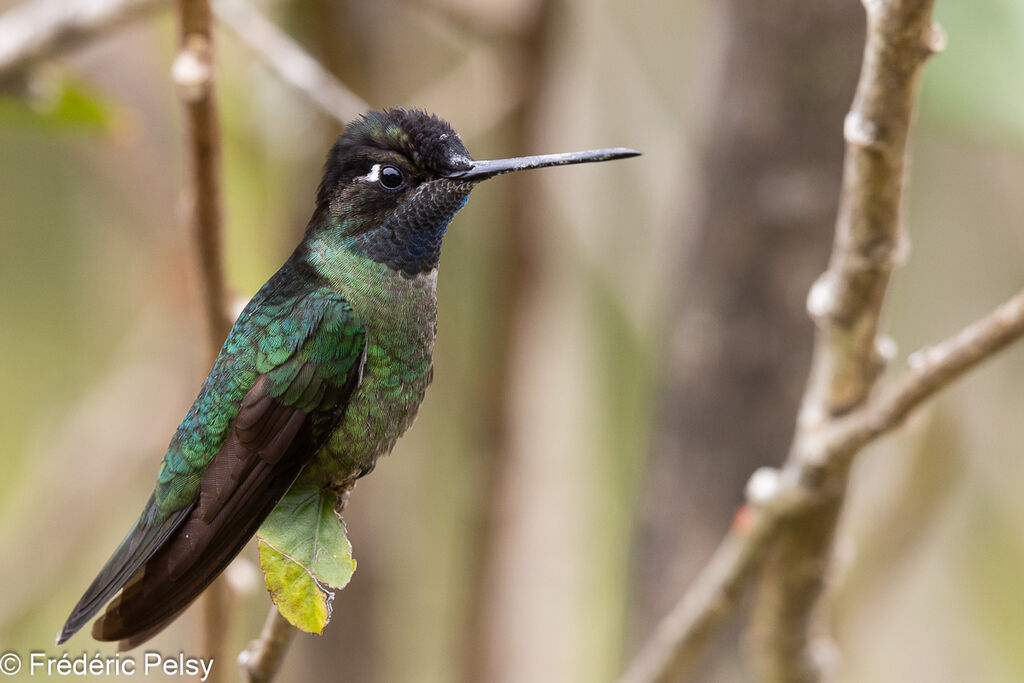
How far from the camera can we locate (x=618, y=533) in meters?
3.41

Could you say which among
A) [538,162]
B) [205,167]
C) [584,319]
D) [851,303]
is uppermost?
[584,319]

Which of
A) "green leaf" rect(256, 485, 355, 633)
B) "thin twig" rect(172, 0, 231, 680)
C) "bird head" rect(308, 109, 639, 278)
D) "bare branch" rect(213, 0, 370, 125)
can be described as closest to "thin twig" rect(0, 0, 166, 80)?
"bare branch" rect(213, 0, 370, 125)

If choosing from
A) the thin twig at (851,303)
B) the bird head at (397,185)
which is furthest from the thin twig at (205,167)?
the thin twig at (851,303)

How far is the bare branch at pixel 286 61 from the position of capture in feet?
4.96

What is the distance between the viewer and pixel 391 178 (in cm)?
102

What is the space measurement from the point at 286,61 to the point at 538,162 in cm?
87

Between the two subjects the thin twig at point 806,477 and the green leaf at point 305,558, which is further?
the thin twig at point 806,477

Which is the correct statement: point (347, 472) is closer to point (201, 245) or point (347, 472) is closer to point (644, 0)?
point (201, 245)

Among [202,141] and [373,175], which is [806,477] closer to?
[373,175]

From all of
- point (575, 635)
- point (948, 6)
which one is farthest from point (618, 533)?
point (948, 6)

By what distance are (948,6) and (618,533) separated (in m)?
2.03

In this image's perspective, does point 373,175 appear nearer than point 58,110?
Yes

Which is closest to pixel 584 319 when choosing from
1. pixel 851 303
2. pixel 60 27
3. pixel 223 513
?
pixel 60 27

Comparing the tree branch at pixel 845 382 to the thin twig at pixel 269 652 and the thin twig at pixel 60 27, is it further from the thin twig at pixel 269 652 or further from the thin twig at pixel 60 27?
the thin twig at pixel 60 27
